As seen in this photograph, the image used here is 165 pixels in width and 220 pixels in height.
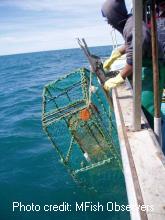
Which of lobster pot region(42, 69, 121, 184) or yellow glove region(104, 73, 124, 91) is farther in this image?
lobster pot region(42, 69, 121, 184)

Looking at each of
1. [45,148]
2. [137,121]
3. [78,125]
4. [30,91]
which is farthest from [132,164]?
[30,91]

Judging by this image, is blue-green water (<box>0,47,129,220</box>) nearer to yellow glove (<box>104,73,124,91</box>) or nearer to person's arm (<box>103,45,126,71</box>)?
person's arm (<box>103,45,126,71</box>)

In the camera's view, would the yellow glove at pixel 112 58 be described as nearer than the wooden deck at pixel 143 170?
No

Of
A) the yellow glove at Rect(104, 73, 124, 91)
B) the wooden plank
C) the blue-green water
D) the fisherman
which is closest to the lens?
the wooden plank

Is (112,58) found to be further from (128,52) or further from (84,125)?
(128,52)

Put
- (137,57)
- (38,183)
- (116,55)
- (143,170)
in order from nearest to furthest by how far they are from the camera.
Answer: (143,170) < (137,57) < (116,55) < (38,183)

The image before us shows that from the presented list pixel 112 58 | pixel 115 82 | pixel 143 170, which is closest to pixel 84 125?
pixel 112 58

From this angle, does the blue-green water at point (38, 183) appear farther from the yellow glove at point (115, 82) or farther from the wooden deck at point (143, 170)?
the wooden deck at point (143, 170)

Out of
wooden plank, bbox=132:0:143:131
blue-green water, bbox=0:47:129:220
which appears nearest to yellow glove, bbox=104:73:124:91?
wooden plank, bbox=132:0:143:131

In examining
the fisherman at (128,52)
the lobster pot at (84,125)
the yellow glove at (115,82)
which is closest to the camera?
the fisherman at (128,52)

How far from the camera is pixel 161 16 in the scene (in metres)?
3.56

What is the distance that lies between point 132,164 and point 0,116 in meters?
13.6

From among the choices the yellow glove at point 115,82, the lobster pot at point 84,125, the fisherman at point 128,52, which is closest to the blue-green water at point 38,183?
the lobster pot at point 84,125

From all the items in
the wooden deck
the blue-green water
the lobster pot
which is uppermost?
the wooden deck
